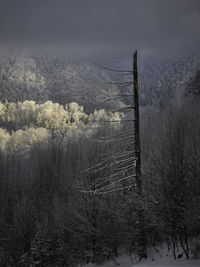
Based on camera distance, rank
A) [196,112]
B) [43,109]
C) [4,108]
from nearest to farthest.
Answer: [196,112]
[43,109]
[4,108]

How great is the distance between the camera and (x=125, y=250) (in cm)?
1678

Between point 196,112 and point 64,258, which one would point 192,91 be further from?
point 64,258

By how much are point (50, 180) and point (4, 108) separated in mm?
106170

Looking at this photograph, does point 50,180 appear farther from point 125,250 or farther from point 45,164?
point 125,250

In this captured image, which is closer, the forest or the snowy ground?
the snowy ground

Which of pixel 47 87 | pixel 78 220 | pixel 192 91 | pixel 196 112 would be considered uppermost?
pixel 47 87

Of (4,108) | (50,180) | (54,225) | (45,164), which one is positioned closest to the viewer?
(54,225)

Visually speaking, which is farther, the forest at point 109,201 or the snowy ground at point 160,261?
the forest at point 109,201

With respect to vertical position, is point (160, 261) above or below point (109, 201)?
below

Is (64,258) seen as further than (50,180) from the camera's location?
No

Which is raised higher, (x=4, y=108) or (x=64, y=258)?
(x=4, y=108)

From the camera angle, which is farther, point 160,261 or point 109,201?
point 109,201

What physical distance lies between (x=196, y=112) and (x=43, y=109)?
97121 mm

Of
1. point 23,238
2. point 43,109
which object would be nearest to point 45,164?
point 23,238
